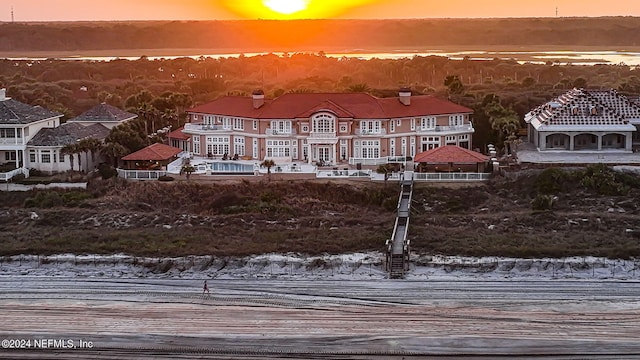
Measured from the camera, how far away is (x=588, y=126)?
52094 millimetres

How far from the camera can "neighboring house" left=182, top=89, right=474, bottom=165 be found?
52000mm

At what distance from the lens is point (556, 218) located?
40.8 metres

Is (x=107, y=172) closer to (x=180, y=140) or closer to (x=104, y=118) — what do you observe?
(x=180, y=140)

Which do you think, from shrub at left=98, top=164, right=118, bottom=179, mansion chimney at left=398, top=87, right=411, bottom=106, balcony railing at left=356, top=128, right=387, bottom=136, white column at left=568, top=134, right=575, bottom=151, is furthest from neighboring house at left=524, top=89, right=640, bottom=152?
shrub at left=98, top=164, right=118, bottom=179

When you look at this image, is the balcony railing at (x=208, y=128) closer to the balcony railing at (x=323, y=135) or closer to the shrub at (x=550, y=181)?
the balcony railing at (x=323, y=135)

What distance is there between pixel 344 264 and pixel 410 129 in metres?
18.8

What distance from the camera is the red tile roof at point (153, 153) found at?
4947 cm

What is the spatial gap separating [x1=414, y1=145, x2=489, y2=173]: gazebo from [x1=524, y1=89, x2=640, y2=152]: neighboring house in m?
6.33

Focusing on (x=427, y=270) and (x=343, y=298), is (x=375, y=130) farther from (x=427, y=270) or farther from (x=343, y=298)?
(x=343, y=298)

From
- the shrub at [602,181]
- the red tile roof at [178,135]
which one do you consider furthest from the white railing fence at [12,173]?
the shrub at [602,181]

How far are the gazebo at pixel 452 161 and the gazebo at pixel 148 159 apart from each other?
13.2 metres

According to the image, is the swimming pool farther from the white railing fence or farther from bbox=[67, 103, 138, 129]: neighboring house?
bbox=[67, 103, 138, 129]: neighboring house

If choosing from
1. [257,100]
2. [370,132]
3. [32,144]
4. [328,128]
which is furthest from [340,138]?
[32,144]

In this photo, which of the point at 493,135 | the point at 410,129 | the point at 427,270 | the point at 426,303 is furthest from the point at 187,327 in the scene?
the point at 493,135
